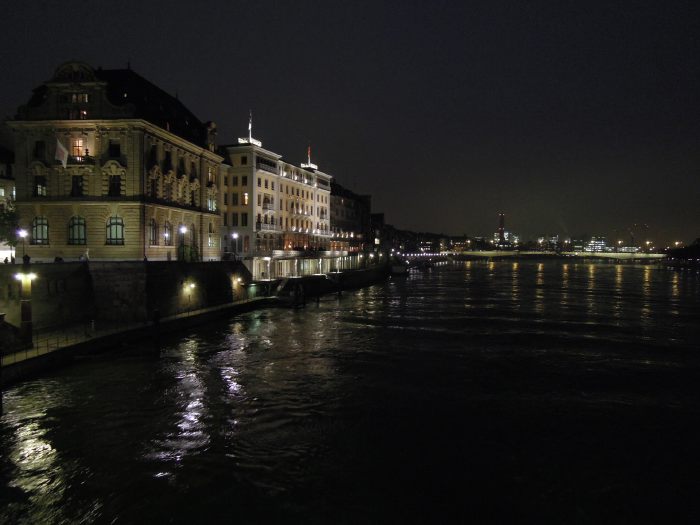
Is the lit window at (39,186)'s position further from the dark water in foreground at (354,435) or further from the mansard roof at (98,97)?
the dark water in foreground at (354,435)

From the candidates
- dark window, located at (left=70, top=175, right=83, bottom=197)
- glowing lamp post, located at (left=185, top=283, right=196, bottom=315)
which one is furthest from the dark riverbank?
dark window, located at (left=70, top=175, right=83, bottom=197)

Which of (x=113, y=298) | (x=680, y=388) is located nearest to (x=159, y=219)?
(x=113, y=298)

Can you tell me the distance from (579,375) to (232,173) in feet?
202

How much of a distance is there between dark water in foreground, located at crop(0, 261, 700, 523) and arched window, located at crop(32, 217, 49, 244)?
1867 cm

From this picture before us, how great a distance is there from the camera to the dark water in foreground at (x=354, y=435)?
14516 mm

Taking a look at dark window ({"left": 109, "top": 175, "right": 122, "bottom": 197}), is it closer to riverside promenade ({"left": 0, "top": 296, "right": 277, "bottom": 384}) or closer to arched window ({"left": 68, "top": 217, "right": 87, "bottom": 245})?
arched window ({"left": 68, "top": 217, "right": 87, "bottom": 245})

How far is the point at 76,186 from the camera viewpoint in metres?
44.1

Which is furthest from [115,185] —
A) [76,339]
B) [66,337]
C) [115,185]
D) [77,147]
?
[76,339]

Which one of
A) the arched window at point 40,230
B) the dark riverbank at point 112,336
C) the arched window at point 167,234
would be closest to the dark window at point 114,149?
the arched window at point 167,234

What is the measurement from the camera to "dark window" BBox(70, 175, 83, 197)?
4394 cm

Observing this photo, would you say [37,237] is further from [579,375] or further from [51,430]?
[579,375]

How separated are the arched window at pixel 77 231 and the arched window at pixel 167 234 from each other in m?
7.16

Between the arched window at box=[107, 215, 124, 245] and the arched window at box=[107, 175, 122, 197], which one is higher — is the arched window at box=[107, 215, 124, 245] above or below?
below

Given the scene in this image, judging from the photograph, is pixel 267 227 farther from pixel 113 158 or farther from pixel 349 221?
pixel 349 221
